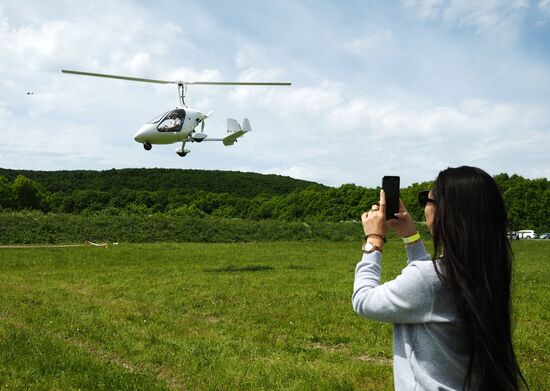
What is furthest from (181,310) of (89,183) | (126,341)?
(89,183)

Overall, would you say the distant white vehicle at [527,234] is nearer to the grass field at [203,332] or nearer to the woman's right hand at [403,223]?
the grass field at [203,332]

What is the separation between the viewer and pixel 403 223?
3074mm

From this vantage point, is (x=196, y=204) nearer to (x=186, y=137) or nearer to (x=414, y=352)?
(x=186, y=137)

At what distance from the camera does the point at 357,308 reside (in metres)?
2.75

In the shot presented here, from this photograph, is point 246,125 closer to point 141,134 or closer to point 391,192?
point 141,134

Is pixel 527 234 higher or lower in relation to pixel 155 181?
lower

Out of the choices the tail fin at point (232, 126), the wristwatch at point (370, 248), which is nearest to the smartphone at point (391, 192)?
the wristwatch at point (370, 248)

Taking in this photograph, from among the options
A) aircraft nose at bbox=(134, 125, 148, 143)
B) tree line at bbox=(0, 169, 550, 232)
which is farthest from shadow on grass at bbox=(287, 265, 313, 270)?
tree line at bbox=(0, 169, 550, 232)

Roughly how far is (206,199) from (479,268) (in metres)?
100

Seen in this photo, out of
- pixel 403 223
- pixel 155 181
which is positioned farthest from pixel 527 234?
pixel 403 223

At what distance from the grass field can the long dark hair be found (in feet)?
2.53

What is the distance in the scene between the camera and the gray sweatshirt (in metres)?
2.53

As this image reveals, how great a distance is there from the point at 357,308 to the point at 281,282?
53.0 feet

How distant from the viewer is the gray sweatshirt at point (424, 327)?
2531 millimetres
